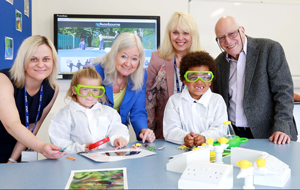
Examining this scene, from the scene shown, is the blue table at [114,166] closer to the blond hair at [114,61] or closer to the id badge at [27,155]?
the id badge at [27,155]

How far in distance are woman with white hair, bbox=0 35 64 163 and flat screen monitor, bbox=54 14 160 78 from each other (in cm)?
201

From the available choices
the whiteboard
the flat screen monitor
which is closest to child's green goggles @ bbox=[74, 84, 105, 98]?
the flat screen monitor

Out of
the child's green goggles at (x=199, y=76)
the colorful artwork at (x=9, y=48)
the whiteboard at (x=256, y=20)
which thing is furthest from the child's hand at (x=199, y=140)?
the whiteboard at (x=256, y=20)

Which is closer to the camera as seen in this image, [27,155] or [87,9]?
[27,155]

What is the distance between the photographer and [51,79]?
2115mm

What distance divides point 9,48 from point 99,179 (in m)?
2.18

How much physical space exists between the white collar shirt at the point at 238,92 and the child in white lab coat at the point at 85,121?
95cm

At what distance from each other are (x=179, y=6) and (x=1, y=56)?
269 centimetres

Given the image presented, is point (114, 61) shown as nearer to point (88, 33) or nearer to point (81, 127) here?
point (81, 127)

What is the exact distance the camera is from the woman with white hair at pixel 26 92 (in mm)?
1700

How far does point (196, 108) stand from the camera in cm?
199

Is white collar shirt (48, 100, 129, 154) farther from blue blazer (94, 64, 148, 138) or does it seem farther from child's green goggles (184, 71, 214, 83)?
child's green goggles (184, 71, 214, 83)

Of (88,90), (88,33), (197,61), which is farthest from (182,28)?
(88,33)

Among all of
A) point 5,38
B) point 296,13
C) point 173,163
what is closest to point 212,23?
point 296,13
